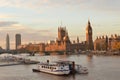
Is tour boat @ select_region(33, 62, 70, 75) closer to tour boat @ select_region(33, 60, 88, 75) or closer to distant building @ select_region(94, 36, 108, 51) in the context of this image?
tour boat @ select_region(33, 60, 88, 75)

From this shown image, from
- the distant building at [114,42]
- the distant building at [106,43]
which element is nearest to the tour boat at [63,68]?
the distant building at [114,42]

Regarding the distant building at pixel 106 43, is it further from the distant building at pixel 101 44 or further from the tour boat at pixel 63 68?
the tour boat at pixel 63 68

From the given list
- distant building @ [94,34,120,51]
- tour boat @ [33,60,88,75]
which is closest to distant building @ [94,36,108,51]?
distant building @ [94,34,120,51]

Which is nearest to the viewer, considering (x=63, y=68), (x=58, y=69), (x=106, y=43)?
(x=63, y=68)

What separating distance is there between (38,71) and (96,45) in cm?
13753

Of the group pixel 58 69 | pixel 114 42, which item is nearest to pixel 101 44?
pixel 114 42

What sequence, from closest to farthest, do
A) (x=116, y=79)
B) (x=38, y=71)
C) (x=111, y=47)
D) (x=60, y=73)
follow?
(x=116, y=79) → (x=60, y=73) → (x=38, y=71) → (x=111, y=47)

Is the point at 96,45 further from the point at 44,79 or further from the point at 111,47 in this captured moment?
the point at 44,79

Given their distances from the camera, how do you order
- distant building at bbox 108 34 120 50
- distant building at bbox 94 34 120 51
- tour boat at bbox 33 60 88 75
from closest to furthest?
tour boat at bbox 33 60 88 75 < distant building at bbox 108 34 120 50 < distant building at bbox 94 34 120 51

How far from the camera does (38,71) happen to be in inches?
2375

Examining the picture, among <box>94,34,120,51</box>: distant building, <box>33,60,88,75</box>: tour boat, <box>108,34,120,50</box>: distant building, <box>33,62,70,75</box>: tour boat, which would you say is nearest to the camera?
<box>33,62,70,75</box>: tour boat

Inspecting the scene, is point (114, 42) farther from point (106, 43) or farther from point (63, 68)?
point (63, 68)

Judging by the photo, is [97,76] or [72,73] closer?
[97,76]

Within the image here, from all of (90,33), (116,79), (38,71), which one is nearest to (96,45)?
(90,33)
